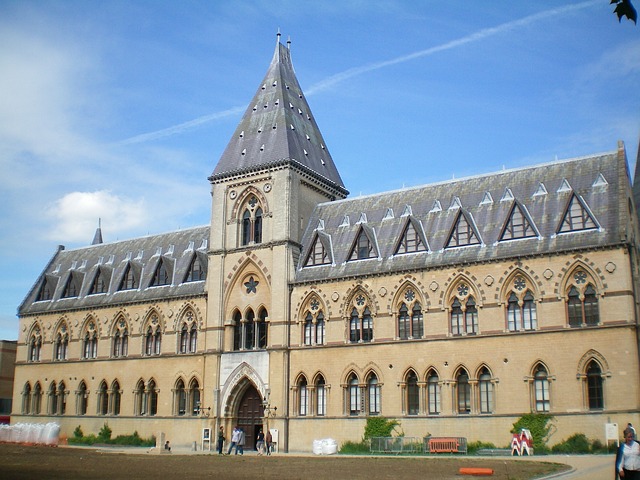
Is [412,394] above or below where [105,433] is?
above

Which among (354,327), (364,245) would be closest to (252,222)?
(364,245)

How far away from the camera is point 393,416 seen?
4306 centimetres

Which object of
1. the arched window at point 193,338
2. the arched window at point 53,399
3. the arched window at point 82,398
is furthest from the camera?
the arched window at point 53,399

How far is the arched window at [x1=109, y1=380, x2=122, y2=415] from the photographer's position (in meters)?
55.9

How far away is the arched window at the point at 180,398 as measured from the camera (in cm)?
5222

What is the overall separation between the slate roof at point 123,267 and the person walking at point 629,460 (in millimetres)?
39808

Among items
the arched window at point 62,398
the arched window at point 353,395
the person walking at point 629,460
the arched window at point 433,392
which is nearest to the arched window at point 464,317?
the arched window at point 433,392

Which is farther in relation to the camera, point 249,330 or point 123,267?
point 123,267

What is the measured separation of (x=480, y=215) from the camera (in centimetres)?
4419

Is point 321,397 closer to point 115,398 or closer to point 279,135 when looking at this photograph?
point 279,135

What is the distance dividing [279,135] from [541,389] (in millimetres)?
24015

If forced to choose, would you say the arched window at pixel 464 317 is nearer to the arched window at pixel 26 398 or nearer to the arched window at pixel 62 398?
the arched window at pixel 62 398

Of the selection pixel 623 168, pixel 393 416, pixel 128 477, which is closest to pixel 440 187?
pixel 623 168

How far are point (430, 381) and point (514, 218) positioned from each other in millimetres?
10178
